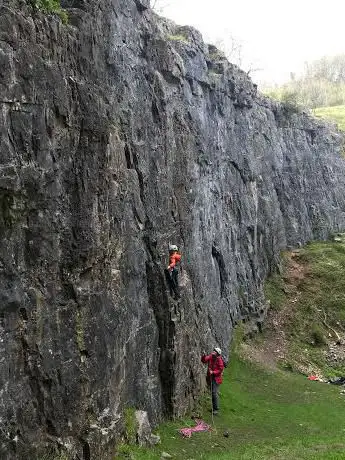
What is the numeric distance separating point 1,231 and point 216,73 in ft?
88.0

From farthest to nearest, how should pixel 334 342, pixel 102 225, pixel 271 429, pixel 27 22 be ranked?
1. pixel 334 342
2. pixel 271 429
3. pixel 102 225
4. pixel 27 22

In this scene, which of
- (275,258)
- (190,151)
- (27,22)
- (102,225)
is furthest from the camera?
(275,258)

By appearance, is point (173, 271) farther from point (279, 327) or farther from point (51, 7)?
point (279, 327)

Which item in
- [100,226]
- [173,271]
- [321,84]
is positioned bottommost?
[173,271]

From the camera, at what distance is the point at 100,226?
15.3 m

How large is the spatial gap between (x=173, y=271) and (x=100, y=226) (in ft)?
17.7

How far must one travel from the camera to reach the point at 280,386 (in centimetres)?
2611

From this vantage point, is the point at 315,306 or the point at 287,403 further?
the point at 315,306

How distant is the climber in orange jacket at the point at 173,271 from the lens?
1966cm

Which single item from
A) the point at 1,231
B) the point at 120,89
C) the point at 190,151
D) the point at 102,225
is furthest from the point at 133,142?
the point at 1,231

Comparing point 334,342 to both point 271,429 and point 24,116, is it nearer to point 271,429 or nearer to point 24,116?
point 271,429

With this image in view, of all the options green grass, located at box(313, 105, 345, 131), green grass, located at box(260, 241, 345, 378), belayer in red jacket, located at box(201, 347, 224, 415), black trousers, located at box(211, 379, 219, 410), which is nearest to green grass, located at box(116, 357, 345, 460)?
black trousers, located at box(211, 379, 219, 410)

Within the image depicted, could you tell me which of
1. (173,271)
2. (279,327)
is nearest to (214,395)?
(173,271)

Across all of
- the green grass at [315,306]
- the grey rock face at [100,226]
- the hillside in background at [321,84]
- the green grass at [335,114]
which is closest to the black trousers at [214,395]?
the grey rock face at [100,226]
